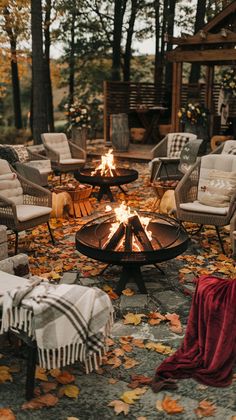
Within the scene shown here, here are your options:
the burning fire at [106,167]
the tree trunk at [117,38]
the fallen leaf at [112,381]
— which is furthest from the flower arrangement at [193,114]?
the fallen leaf at [112,381]

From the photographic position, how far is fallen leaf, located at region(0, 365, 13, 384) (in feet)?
11.0

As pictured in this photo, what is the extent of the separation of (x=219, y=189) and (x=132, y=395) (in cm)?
352

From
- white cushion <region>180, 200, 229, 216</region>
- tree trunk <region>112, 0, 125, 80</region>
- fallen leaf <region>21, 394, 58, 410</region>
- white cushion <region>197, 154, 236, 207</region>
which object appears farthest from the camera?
tree trunk <region>112, 0, 125, 80</region>

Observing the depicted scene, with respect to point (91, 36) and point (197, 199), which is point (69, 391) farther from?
point (91, 36)

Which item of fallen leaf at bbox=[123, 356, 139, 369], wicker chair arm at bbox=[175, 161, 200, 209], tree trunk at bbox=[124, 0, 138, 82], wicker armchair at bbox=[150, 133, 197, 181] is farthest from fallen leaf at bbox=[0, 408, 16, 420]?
tree trunk at bbox=[124, 0, 138, 82]

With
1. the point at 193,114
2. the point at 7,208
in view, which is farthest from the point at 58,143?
the point at 7,208

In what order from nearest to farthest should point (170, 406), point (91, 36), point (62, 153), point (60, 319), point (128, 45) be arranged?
point (60, 319) → point (170, 406) → point (62, 153) → point (91, 36) → point (128, 45)

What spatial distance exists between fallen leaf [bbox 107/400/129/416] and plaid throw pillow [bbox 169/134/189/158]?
267 inches

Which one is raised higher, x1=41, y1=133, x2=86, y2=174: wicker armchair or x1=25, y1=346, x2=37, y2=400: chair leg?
x1=41, y1=133, x2=86, y2=174: wicker armchair

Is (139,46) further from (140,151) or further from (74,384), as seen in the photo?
(74,384)

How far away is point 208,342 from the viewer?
138 inches

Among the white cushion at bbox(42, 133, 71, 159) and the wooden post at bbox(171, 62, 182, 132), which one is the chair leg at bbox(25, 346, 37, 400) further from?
the wooden post at bbox(171, 62, 182, 132)

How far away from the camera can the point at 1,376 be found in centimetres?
339

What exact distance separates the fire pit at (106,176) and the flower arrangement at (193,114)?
4.09 m
